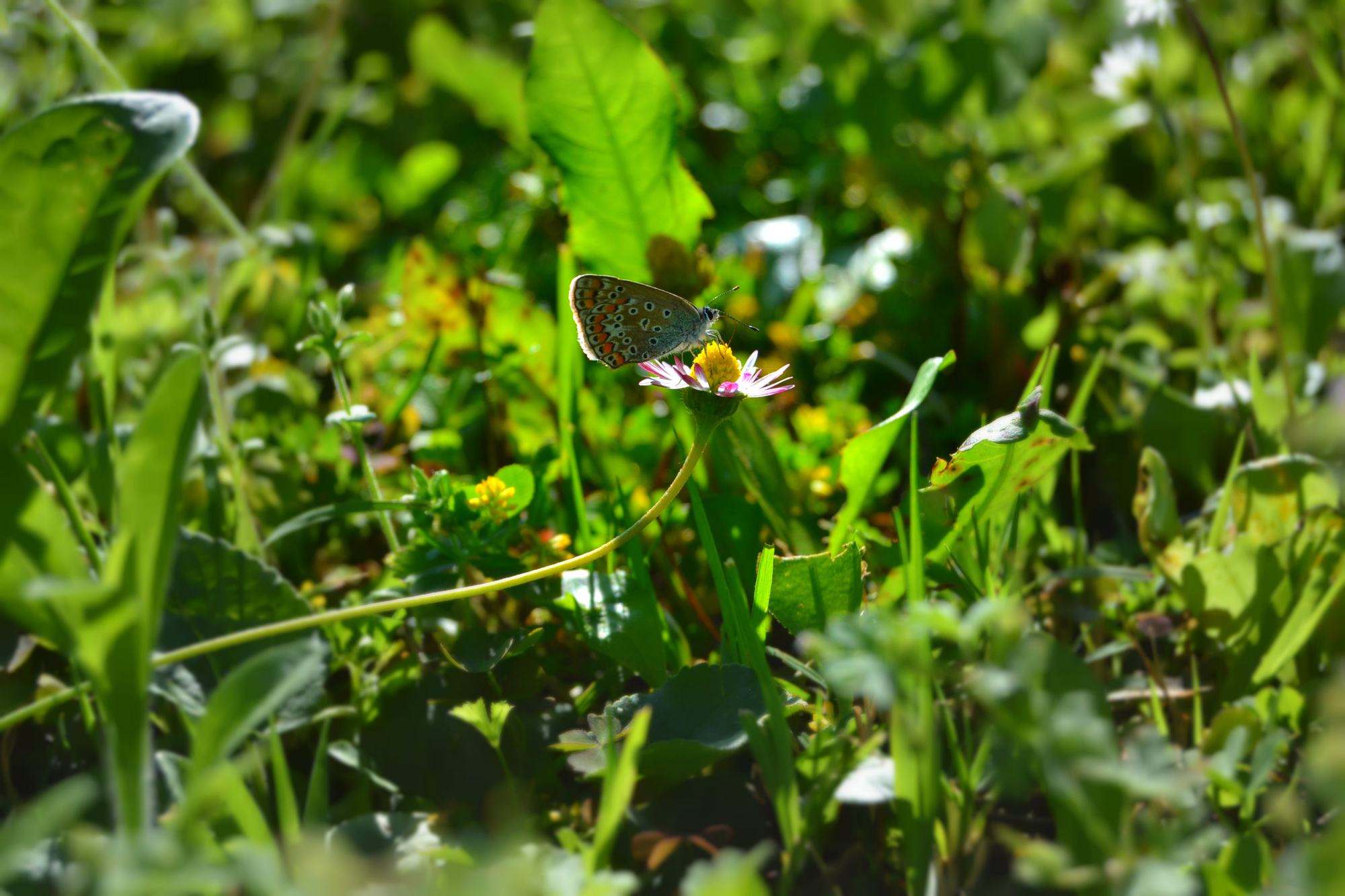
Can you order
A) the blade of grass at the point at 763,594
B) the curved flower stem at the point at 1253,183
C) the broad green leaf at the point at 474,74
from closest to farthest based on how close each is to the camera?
the blade of grass at the point at 763,594 → the curved flower stem at the point at 1253,183 → the broad green leaf at the point at 474,74

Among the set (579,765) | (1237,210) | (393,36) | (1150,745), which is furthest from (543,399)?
(393,36)

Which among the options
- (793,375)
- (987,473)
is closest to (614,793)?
(987,473)

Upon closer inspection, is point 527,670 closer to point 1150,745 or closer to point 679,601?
point 679,601

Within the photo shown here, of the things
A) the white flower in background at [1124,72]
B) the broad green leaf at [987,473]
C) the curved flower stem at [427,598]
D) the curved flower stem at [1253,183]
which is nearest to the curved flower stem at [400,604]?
the curved flower stem at [427,598]

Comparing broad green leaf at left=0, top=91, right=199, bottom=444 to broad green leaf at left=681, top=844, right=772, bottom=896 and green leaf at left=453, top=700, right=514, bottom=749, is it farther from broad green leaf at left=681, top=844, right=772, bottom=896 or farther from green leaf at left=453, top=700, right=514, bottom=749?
broad green leaf at left=681, top=844, right=772, bottom=896

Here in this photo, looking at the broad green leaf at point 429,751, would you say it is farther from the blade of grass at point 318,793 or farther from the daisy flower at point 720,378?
the daisy flower at point 720,378

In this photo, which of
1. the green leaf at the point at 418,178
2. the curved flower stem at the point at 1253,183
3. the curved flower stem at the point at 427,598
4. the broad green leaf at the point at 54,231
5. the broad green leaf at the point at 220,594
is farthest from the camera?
the green leaf at the point at 418,178
